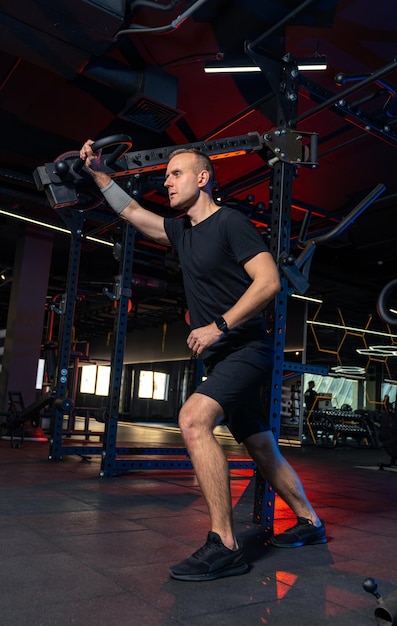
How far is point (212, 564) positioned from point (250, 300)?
81cm

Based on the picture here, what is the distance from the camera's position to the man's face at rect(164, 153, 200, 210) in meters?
1.94

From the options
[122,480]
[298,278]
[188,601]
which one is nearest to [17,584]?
[188,601]

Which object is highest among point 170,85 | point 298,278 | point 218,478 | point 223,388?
point 170,85

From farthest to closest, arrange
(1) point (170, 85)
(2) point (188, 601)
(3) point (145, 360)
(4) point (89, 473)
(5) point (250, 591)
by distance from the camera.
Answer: (3) point (145, 360)
(1) point (170, 85)
(4) point (89, 473)
(5) point (250, 591)
(2) point (188, 601)

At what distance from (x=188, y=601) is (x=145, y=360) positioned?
15.1 meters

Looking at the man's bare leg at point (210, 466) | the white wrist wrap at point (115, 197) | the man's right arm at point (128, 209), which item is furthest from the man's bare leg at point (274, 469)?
the white wrist wrap at point (115, 197)

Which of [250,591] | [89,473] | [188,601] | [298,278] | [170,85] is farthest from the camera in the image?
[170,85]

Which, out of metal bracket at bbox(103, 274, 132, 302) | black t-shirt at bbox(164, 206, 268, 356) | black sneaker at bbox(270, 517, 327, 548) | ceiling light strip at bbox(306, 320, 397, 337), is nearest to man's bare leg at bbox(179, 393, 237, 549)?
black t-shirt at bbox(164, 206, 268, 356)

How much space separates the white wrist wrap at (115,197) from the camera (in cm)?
208

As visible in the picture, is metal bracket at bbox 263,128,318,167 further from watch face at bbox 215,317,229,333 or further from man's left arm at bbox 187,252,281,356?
watch face at bbox 215,317,229,333

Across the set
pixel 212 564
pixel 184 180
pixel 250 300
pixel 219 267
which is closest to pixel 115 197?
→ pixel 184 180

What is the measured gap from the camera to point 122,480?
3.74 meters

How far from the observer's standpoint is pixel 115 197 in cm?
209

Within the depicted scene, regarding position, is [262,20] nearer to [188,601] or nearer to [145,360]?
[188,601]
